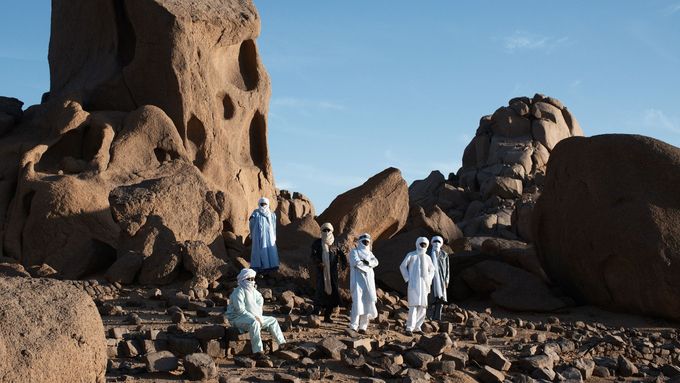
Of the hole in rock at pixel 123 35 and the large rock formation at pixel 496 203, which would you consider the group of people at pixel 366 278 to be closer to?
the large rock formation at pixel 496 203

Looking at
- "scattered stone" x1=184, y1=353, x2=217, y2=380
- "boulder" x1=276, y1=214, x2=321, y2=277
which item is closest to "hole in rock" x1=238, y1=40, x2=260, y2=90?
"boulder" x1=276, y1=214, x2=321, y2=277

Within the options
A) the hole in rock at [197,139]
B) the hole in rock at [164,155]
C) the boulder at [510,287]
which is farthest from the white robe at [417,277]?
the hole in rock at [197,139]

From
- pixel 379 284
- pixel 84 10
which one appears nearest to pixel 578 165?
pixel 379 284

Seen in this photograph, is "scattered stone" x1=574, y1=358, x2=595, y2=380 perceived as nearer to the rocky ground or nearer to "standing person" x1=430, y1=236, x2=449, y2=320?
the rocky ground

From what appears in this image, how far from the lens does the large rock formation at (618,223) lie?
56.6ft

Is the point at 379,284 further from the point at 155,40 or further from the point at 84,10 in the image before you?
the point at 84,10

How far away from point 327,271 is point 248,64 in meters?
11.5

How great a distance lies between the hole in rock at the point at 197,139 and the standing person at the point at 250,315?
10809 millimetres

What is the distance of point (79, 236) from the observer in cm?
1766

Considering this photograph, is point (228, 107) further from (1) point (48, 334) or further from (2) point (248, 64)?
(1) point (48, 334)

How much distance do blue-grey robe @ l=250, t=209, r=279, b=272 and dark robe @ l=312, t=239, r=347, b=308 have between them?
2.66 m

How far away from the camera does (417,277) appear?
14000 mm

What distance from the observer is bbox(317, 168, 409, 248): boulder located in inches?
807

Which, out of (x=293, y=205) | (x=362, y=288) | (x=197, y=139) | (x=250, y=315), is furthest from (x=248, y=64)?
(x=250, y=315)
